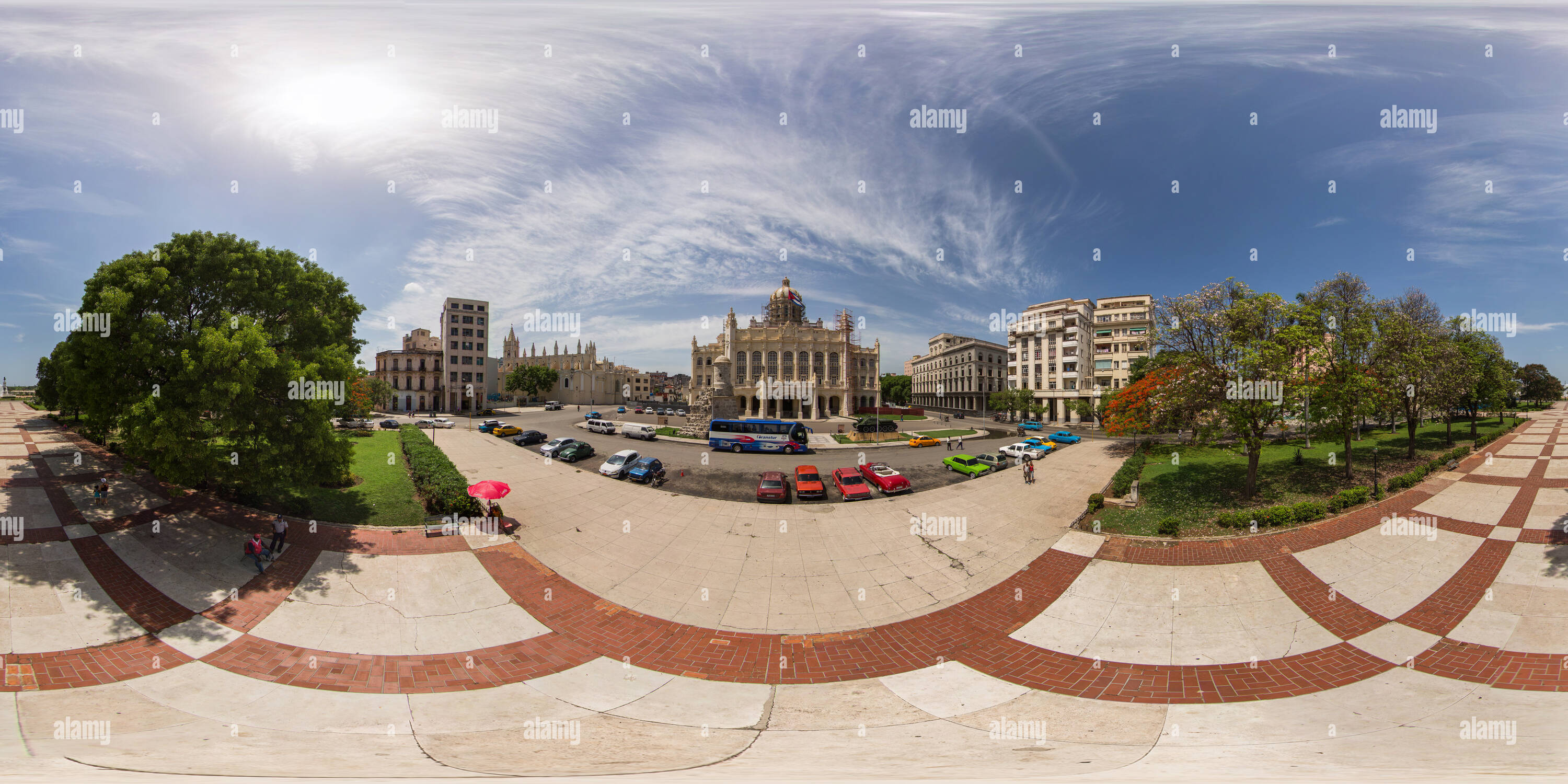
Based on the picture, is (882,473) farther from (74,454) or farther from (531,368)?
(531,368)

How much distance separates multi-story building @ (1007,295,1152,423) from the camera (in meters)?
62.2

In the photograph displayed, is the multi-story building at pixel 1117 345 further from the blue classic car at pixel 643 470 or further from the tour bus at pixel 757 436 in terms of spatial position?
the blue classic car at pixel 643 470

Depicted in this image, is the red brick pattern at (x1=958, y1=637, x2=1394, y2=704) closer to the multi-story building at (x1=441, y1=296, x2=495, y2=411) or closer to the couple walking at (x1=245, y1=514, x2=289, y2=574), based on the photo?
the couple walking at (x1=245, y1=514, x2=289, y2=574)

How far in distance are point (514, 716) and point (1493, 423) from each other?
62.6 m

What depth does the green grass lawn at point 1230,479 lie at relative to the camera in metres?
14.5

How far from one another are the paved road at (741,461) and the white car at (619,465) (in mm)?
1923

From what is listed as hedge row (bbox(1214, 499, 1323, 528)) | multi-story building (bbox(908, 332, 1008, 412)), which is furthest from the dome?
hedge row (bbox(1214, 499, 1323, 528))

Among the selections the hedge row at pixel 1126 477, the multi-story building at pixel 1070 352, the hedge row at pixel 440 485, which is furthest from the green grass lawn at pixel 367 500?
the multi-story building at pixel 1070 352

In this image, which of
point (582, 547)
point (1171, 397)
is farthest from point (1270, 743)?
point (582, 547)

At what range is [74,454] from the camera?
1894 cm

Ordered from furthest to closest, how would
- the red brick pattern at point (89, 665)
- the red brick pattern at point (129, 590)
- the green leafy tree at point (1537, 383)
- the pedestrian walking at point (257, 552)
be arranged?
1. the green leafy tree at point (1537, 383)
2. the pedestrian walking at point (257, 552)
3. the red brick pattern at point (129, 590)
4. the red brick pattern at point (89, 665)

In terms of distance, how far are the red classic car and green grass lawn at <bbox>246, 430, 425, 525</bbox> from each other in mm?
14230

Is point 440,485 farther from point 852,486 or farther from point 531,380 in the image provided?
point 531,380

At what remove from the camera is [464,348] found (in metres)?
73.1
